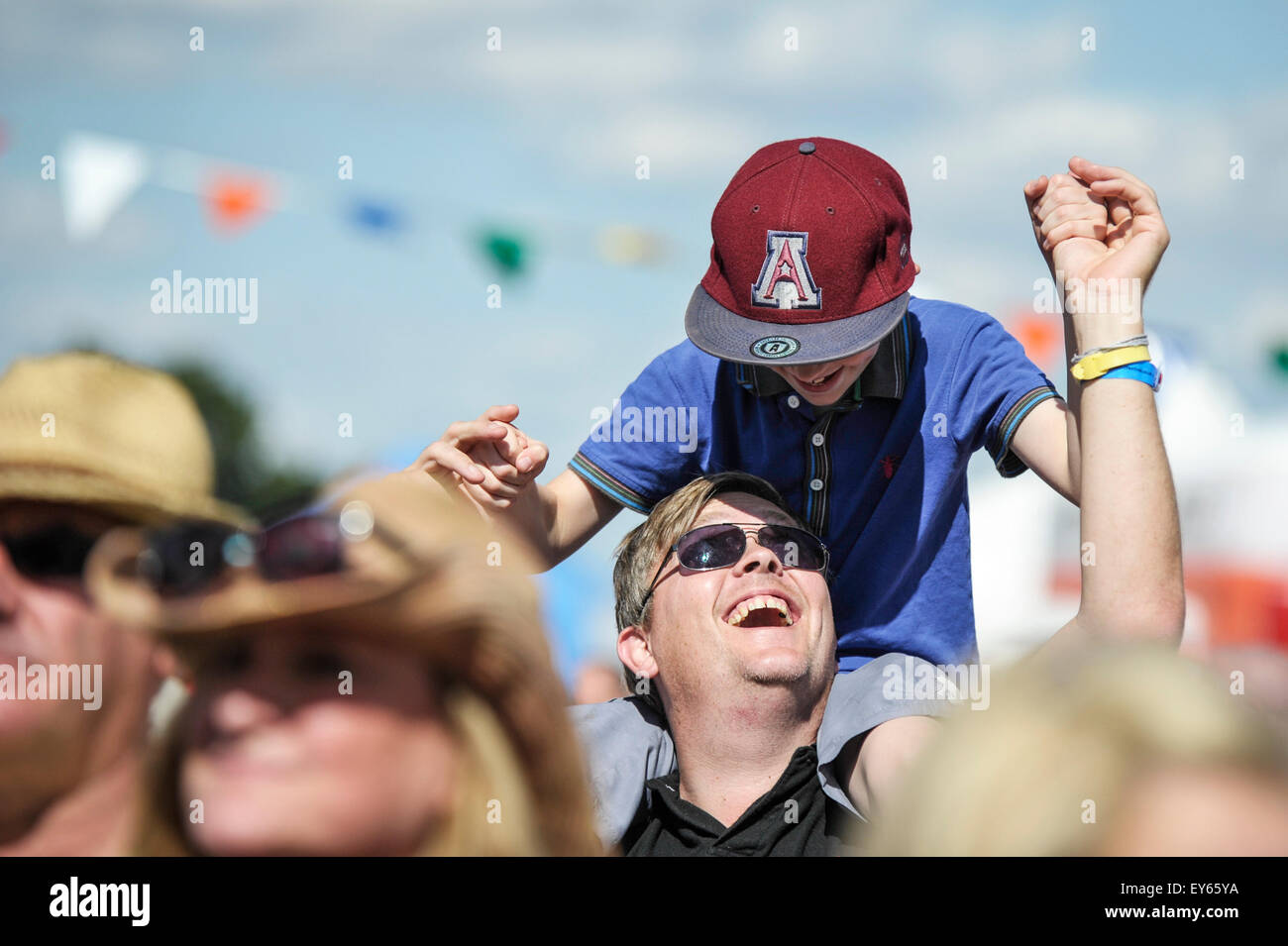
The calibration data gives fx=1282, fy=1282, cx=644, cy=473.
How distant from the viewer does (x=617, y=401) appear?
3217 mm

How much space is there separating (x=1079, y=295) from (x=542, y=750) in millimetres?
1745

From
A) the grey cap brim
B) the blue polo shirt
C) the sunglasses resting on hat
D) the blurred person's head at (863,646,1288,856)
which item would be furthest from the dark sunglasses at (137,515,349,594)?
the blue polo shirt

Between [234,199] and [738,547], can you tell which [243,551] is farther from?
[234,199]

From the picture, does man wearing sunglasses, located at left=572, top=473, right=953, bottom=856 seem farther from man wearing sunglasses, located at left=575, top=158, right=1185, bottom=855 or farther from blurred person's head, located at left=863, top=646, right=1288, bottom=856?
blurred person's head, located at left=863, top=646, right=1288, bottom=856

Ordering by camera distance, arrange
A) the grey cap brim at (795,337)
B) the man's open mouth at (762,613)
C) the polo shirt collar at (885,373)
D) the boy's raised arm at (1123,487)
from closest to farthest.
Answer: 1. the boy's raised arm at (1123,487)
2. the grey cap brim at (795,337)
3. the polo shirt collar at (885,373)
4. the man's open mouth at (762,613)

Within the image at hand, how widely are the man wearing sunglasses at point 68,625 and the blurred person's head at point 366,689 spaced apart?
48 centimetres

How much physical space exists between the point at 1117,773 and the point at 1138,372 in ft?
5.60

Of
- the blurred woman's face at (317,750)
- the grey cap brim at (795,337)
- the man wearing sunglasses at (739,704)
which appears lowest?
the man wearing sunglasses at (739,704)

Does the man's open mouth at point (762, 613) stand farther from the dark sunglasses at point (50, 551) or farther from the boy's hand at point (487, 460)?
the dark sunglasses at point (50, 551)

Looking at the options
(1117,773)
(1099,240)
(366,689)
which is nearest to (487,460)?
(1099,240)

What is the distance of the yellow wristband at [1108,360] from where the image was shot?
2.52m

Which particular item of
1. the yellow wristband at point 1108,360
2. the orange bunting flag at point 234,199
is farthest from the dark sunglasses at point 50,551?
the orange bunting flag at point 234,199
